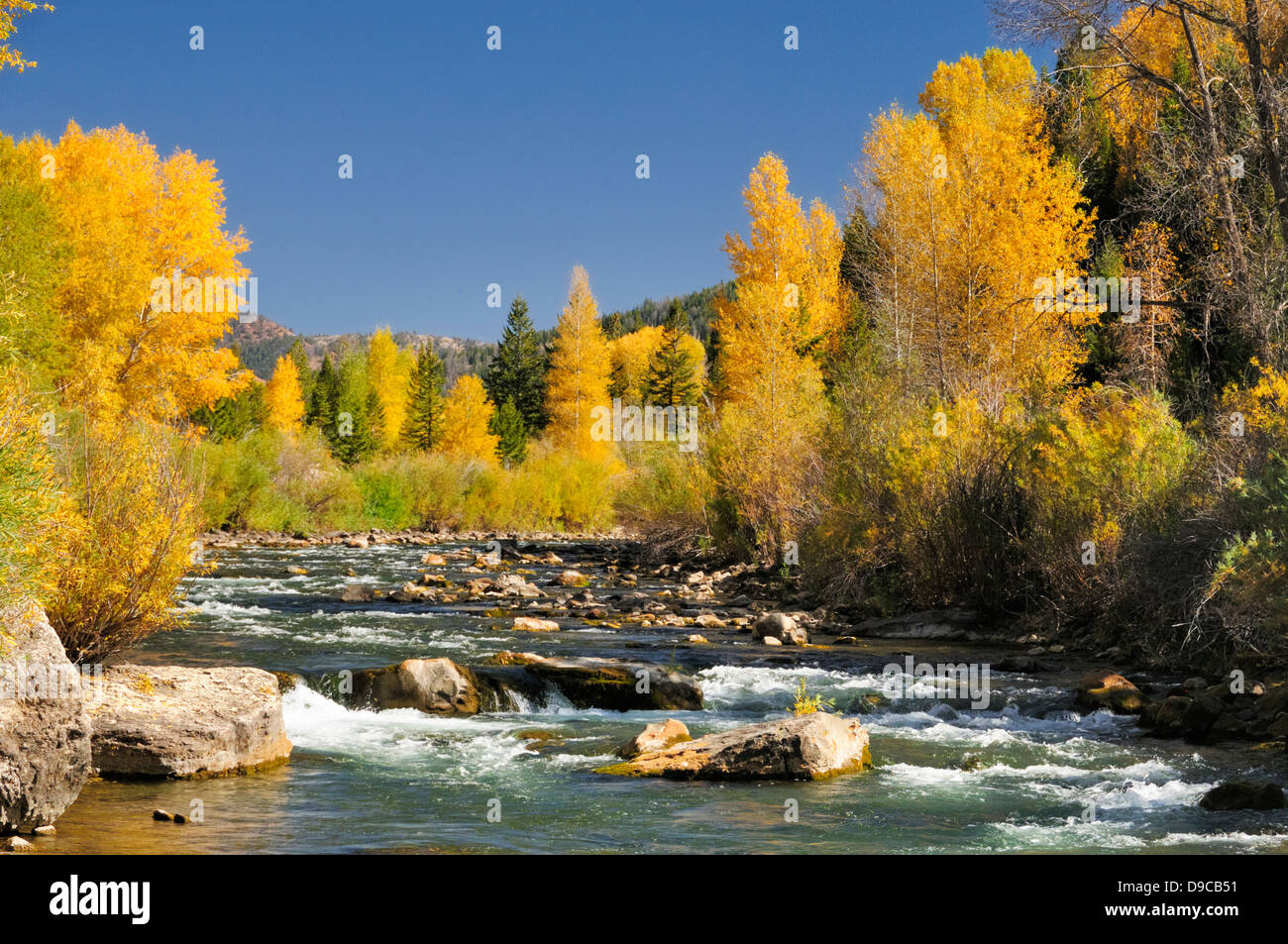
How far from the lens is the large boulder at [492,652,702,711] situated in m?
11.7

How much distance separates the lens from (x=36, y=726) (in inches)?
260

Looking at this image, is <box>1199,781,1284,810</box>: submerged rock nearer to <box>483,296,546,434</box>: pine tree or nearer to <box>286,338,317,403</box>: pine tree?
<box>483,296,546,434</box>: pine tree

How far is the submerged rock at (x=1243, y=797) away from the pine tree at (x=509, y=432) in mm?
51455

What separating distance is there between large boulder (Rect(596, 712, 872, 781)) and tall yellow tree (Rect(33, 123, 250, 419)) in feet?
87.9

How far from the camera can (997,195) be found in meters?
26.6

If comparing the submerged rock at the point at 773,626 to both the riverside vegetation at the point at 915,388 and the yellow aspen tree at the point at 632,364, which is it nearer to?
the riverside vegetation at the point at 915,388

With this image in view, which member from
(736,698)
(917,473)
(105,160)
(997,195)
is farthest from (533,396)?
(736,698)

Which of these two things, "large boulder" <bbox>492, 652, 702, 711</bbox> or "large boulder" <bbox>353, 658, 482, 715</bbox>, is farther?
"large boulder" <bbox>492, 652, 702, 711</bbox>

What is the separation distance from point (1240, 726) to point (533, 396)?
6008 centimetres

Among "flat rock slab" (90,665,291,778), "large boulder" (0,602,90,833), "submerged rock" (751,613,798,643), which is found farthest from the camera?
"submerged rock" (751,613,798,643)
